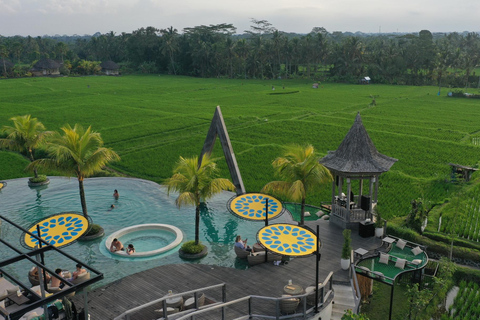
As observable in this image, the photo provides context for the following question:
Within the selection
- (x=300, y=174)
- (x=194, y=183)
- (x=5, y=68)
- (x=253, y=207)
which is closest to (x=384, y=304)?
(x=300, y=174)

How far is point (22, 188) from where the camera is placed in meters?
32.6

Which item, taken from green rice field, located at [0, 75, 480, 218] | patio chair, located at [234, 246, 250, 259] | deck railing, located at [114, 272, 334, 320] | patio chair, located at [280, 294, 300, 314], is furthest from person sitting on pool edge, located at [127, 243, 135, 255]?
green rice field, located at [0, 75, 480, 218]

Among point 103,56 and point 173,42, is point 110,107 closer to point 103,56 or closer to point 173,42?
point 173,42

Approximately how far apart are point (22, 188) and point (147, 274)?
19.1 meters

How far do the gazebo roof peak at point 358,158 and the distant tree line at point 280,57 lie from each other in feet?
313

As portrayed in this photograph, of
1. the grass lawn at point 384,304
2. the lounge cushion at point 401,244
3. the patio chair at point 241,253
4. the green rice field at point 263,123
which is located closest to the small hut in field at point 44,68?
the green rice field at point 263,123

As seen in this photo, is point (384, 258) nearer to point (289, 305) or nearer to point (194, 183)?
point (289, 305)

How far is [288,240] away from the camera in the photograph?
1889cm

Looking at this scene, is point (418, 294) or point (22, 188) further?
point (22, 188)

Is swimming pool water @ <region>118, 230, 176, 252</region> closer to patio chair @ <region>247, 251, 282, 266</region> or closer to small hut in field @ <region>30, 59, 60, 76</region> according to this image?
patio chair @ <region>247, 251, 282, 266</region>

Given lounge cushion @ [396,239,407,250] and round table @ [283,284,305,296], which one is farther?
lounge cushion @ [396,239,407,250]

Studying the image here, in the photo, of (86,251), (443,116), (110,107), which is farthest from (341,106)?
(86,251)

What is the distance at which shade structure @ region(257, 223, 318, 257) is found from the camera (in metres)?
17.9

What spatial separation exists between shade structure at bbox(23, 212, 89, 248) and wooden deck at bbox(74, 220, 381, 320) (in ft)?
10.3
